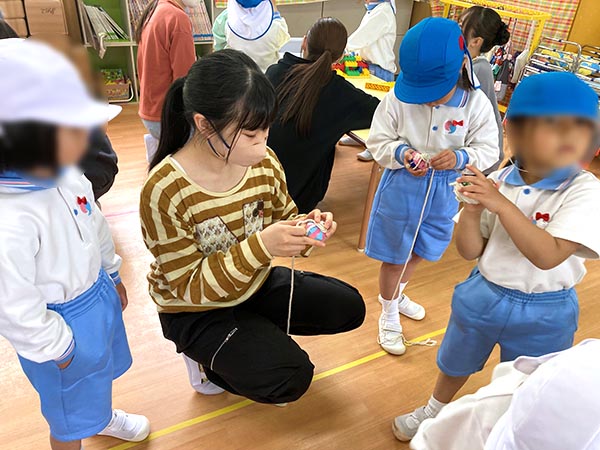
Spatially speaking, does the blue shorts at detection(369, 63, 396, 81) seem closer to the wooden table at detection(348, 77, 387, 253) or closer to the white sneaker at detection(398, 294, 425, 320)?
the wooden table at detection(348, 77, 387, 253)

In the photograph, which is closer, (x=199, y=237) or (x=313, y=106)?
(x=199, y=237)

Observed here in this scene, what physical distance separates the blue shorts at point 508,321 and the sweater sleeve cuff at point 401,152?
1.57 feet

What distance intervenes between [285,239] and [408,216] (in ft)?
2.18

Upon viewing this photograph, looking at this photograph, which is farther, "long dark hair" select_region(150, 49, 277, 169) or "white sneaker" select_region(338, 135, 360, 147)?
"white sneaker" select_region(338, 135, 360, 147)

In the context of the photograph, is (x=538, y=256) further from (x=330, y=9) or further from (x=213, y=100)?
(x=330, y=9)

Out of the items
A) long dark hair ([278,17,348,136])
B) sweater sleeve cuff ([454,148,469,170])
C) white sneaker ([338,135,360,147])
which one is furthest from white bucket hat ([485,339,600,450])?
white sneaker ([338,135,360,147])

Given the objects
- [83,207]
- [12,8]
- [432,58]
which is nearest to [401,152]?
[432,58]

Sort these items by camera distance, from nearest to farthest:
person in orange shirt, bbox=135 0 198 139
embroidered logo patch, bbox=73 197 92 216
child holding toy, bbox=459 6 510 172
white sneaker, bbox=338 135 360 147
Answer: embroidered logo patch, bbox=73 197 92 216
child holding toy, bbox=459 6 510 172
person in orange shirt, bbox=135 0 198 139
white sneaker, bbox=338 135 360 147

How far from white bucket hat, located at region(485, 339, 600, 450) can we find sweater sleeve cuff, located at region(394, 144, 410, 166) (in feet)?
3.26

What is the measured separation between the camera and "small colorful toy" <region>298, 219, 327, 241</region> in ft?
3.77

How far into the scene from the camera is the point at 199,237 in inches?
49.1

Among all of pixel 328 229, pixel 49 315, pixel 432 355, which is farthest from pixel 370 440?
pixel 49 315

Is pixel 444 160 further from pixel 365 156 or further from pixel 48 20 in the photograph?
pixel 365 156

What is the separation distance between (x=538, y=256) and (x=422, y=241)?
2.26 feet
